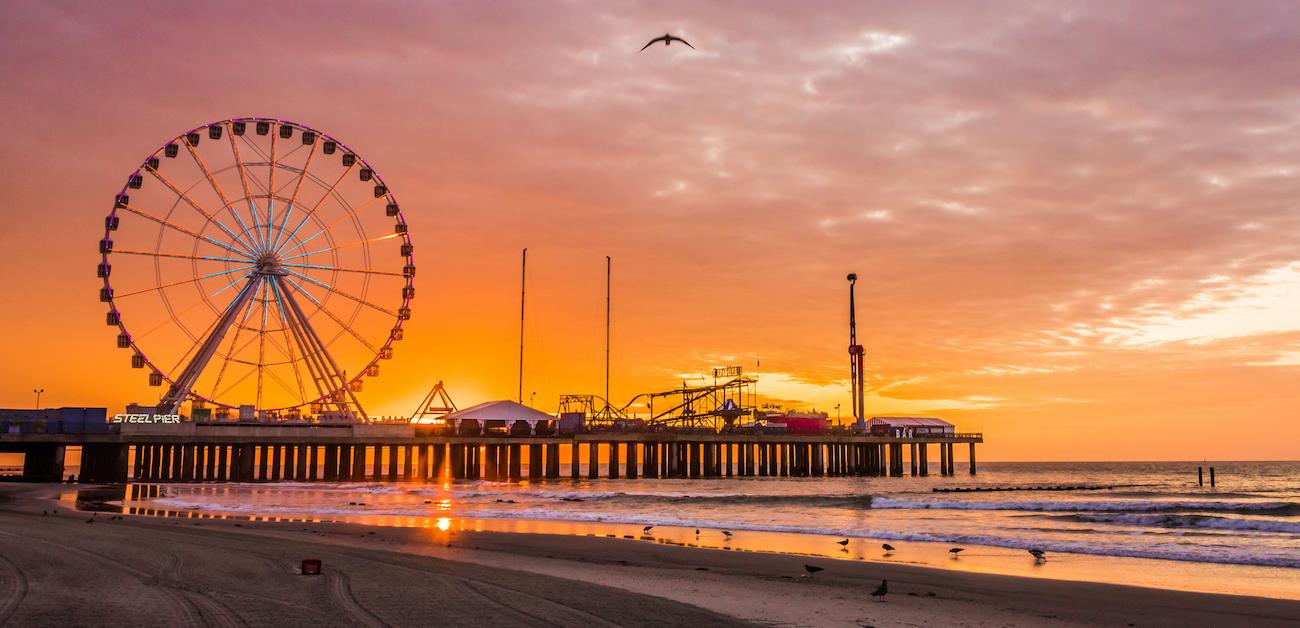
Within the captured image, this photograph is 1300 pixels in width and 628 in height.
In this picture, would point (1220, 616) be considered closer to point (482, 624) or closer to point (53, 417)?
point (482, 624)

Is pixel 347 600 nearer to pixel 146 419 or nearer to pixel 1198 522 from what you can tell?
pixel 1198 522

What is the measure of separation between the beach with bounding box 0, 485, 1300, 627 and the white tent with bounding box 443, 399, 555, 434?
181 feet

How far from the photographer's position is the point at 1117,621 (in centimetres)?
1369

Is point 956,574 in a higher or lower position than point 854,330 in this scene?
lower

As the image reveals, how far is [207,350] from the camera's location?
199 feet

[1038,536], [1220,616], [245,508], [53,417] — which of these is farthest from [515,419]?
[1220,616]

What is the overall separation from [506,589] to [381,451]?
68.0 meters

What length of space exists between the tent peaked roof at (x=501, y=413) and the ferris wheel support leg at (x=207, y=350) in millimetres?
20395

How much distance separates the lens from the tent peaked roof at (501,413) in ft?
257

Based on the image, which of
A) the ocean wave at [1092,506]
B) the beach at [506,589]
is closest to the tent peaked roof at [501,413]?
the ocean wave at [1092,506]

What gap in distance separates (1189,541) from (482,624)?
77.1 ft

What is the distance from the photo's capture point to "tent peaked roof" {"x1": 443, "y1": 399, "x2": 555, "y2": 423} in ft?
257

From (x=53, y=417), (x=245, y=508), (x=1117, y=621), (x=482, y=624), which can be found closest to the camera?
(x=482, y=624)

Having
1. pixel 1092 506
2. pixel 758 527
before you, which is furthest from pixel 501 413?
pixel 758 527
